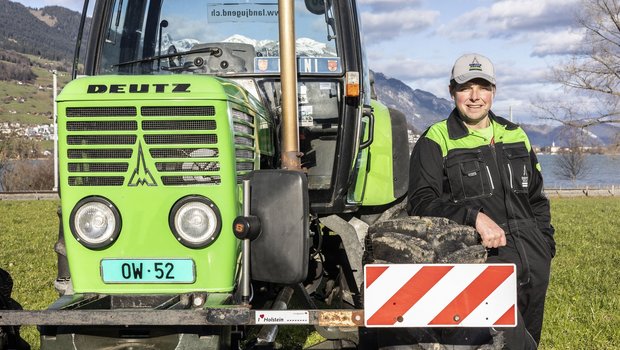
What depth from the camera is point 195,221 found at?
3467mm

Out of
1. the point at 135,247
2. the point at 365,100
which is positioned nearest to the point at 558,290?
the point at 365,100

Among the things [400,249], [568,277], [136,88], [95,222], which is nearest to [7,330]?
[95,222]

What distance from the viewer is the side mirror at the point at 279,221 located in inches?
127

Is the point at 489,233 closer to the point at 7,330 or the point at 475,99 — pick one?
the point at 475,99

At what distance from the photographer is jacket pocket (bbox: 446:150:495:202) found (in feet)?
12.7

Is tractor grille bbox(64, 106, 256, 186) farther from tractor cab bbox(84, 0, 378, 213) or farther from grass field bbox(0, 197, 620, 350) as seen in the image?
grass field bbox(0, 197, 620, 350)

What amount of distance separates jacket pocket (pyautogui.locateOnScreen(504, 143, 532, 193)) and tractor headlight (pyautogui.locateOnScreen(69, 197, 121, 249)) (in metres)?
1.98

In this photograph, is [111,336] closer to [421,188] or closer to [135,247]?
[135,247]

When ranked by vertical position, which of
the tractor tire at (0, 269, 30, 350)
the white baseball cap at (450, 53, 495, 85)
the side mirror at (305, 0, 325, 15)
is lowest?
the tractor tire at (0, 269, 30, 350)

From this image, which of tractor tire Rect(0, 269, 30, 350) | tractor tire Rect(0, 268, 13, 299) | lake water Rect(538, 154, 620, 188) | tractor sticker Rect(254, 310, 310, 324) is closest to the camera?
tractor sticker Rect(254, 310, 310, 324)

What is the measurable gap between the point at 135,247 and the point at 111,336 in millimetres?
418

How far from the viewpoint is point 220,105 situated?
3.42m

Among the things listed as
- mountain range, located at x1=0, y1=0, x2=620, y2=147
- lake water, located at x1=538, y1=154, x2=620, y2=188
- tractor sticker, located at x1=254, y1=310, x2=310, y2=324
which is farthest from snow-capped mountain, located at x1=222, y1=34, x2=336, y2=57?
lake water, located at x1=538, y1=154, x2=620, y2=188

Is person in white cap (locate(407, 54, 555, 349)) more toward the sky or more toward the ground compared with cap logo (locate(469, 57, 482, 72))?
more toward the ground
